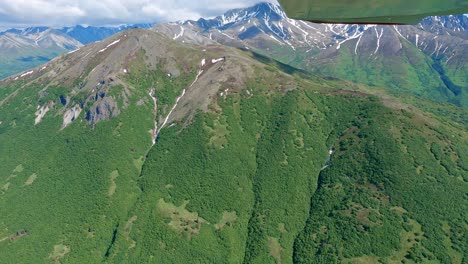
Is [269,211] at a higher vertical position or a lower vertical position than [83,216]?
higher

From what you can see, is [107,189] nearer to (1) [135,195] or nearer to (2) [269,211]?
(1) [135,195]

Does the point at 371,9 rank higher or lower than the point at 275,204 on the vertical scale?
higher

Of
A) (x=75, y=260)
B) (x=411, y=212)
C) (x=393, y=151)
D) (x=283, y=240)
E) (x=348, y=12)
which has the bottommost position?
(x=75, y=260)

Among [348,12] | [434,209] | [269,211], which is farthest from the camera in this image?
[269,211]

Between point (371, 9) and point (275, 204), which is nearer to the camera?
point (371, 9)

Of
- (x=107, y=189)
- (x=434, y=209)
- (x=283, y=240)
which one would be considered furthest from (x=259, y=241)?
(x=107, y=189)

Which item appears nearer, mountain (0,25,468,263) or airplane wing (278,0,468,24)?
airplane wing (278,0,468,24)

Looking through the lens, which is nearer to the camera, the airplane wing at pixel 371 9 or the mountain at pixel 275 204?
the airplane wing at pixel 371 9

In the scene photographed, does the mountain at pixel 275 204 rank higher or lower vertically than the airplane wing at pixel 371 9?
lower
